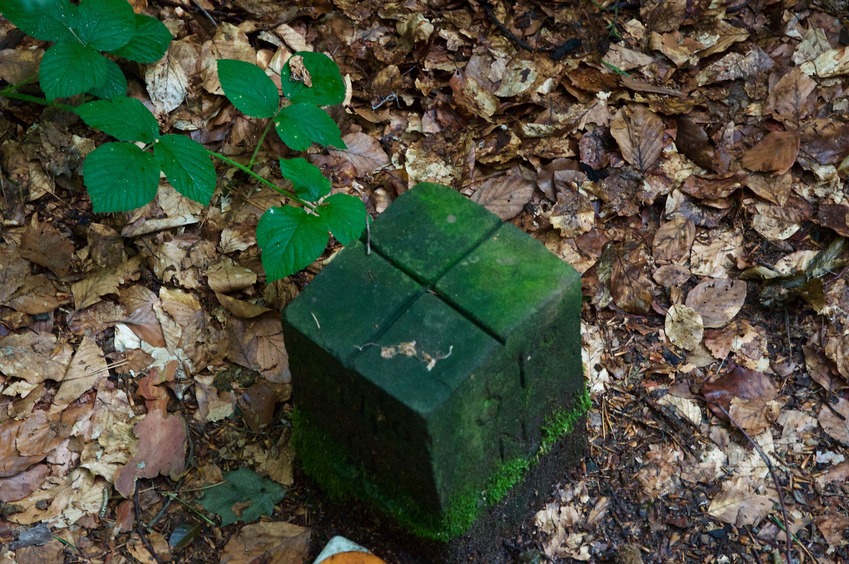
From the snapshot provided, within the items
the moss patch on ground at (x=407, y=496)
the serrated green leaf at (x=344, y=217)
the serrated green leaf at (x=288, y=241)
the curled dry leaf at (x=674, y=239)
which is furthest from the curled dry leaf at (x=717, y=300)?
the serrated green leaf at (x=288, y=241)

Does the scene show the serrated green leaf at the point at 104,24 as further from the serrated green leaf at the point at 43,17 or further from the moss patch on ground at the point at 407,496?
the moss patch on ground at the point at 407,496

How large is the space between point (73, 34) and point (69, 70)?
18cm

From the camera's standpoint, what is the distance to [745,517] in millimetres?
3012

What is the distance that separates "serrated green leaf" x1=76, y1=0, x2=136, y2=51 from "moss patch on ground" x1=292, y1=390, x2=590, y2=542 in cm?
162

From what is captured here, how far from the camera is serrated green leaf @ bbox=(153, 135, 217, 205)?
9.34ft

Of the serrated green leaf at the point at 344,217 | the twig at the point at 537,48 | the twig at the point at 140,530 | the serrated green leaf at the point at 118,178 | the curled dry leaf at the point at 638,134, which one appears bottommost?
the twig at the point at 140,530

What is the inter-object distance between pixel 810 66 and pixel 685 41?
0.68 meters

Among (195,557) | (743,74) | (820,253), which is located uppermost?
(743,74)

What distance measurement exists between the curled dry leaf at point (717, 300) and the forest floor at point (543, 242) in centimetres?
1

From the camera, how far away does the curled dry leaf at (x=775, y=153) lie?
387 centimetres

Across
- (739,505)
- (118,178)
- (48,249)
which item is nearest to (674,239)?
(739,505)

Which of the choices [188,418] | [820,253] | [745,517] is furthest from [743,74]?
[188,418]

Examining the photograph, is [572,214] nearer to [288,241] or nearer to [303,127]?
[303,127]

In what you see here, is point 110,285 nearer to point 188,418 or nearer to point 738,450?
point 188,418
